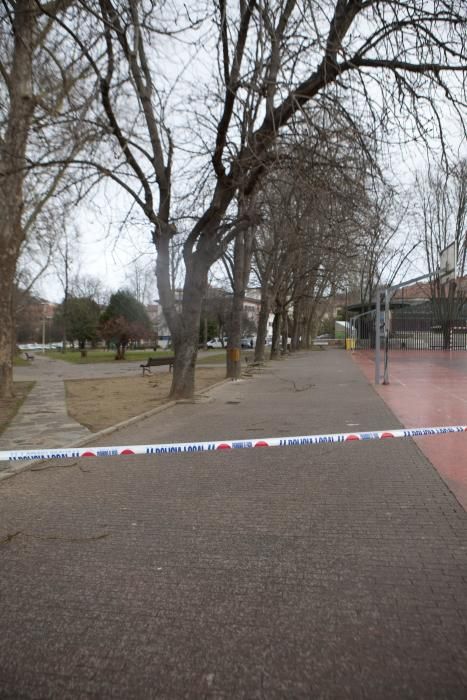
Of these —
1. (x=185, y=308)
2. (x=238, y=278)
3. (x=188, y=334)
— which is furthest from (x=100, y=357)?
(x=185, y=308)

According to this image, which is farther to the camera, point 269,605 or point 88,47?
point 88,47

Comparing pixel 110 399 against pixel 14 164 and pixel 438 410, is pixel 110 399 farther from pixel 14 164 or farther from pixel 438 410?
pixel 438 410

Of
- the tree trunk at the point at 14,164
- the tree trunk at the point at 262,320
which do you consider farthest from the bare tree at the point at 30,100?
the tree trunk at the point at 262,320

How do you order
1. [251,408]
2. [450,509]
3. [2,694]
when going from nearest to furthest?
1. [2,694]
2. [450,509]
3. [251,408]

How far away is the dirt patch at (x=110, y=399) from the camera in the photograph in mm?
11692

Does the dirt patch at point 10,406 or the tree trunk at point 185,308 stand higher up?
the tree trunk at point 185,308

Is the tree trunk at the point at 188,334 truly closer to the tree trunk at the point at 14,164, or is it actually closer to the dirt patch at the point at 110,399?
the dirt patch at the point at 110,399

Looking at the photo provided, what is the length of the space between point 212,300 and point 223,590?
6555cm

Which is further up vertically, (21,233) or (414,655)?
(21,233)

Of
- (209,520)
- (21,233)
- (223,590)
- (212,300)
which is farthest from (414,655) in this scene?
(212,300)

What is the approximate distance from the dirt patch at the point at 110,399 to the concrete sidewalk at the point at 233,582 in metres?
4.57

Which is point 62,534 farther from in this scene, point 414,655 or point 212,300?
point 212,300

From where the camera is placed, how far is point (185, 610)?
3303 millimetres

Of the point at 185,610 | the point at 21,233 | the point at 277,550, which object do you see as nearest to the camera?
the point at 185,610
